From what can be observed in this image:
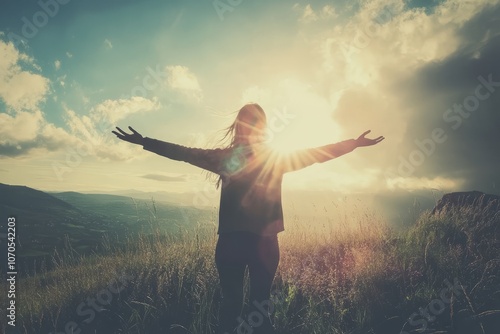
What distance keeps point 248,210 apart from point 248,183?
0.23 m

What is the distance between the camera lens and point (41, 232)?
81.6 meters

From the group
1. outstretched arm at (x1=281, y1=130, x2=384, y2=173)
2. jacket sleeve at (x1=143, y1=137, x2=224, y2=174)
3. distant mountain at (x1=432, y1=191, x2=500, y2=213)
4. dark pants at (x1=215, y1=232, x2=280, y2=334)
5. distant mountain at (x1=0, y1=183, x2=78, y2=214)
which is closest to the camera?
dark pants at (x1=215, y1=232, x2=280, y2=334)

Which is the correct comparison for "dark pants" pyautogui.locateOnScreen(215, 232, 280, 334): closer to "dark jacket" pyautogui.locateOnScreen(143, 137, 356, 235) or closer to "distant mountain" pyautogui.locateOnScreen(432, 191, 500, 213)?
"dark jacket" pyautogui.locateOnScreen(143, 137, 356, 235)

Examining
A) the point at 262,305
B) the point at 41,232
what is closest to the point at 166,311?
the point at 262,305

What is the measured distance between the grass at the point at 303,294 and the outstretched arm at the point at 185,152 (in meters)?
1.98

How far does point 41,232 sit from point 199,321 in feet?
318

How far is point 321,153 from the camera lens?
9.94 feet

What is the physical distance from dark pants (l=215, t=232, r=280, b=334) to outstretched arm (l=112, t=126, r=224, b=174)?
24.8 inches

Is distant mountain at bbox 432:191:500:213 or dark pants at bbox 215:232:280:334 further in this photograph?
distant mountain at bbox 432:191:500:213

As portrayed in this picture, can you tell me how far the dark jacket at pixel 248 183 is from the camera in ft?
8.38

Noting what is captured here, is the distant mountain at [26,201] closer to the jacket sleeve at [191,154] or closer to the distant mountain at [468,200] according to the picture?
the distant mountain at [468,200]

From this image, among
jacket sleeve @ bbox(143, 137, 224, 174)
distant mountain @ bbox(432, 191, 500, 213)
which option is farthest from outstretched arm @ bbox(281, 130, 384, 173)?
distant mountain @ bbox(432, 191, 500, 213)

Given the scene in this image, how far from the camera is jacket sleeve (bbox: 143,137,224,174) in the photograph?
8.82 feet

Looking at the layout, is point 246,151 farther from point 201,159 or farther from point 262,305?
point 262,305
